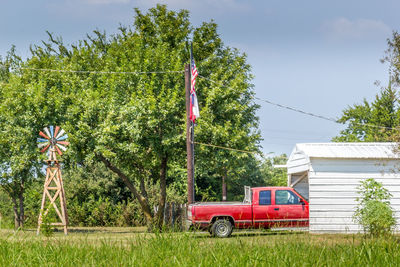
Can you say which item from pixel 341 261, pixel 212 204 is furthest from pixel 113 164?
pixel 341 261

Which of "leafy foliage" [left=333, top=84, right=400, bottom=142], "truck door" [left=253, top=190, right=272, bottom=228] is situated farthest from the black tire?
"leafy foliage" [left=333, top=84, right=400, bottom=142]

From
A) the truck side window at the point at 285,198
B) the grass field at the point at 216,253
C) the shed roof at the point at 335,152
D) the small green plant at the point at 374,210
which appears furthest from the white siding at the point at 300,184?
the grass field at the point at 216,253

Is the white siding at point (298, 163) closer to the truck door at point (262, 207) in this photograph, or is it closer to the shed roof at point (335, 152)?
the shed roof at point (335, 152)

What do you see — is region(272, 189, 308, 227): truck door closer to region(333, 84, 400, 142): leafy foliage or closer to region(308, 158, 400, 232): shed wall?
region(308, 158, 400, 232): shed wall

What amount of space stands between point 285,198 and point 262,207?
1012 mm

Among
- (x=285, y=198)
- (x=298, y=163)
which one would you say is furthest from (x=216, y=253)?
(x=298, y=163)

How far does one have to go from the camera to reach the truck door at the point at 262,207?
1959 centimetres

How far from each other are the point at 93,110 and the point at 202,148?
567 centimetres

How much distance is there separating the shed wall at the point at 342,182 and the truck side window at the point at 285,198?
142 centimetres

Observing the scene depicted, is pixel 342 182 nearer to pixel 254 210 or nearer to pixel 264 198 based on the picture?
pixel 264 198

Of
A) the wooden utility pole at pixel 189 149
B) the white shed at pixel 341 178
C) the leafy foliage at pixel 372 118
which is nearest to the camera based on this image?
the white shed at pixel 341 178

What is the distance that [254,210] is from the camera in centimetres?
1966

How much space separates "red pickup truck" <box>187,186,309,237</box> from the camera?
64.1 feet

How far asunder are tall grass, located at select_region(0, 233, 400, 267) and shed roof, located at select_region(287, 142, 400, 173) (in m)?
14.8
